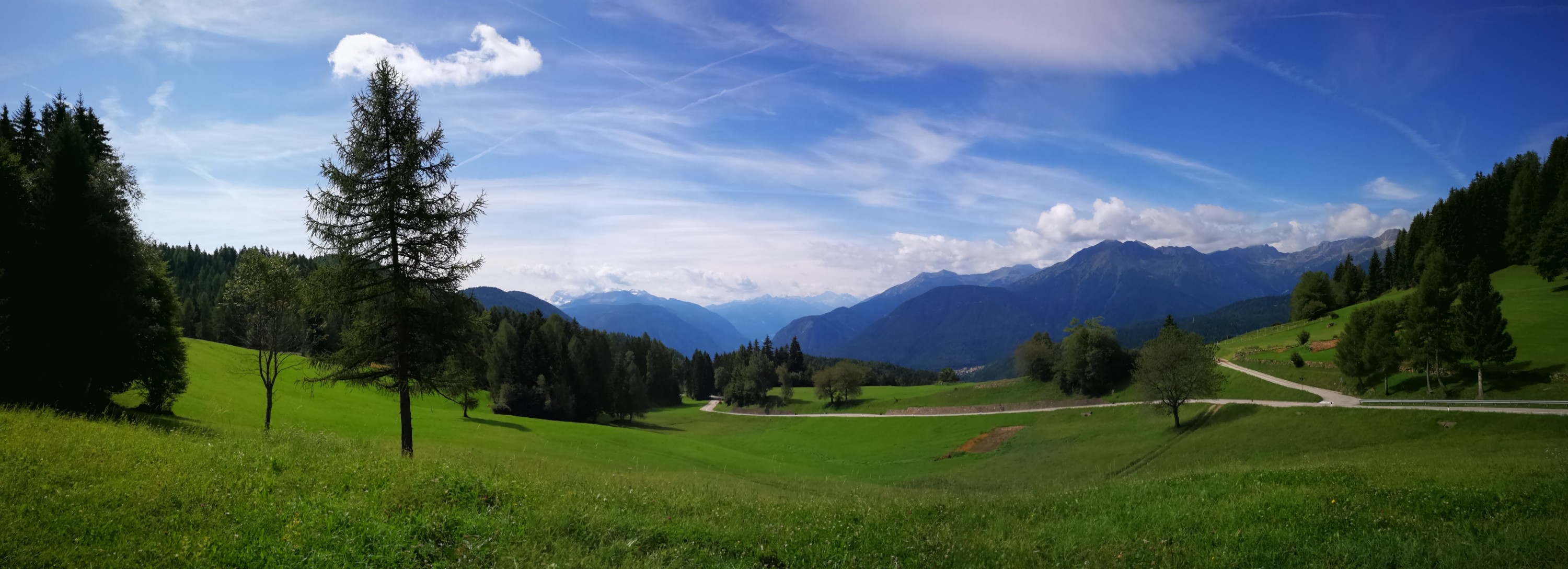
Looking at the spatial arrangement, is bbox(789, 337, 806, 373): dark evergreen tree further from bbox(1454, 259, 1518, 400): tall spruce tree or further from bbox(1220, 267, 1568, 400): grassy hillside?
bbox(1454, 259, 1518, 400): tall spruce tree

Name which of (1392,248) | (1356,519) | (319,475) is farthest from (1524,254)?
(319,475)

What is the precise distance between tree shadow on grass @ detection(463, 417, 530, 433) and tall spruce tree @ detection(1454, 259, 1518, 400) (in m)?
57.9

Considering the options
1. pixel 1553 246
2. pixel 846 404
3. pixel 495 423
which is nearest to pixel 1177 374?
pixel 1553 246

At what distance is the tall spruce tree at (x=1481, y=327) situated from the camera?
3466 centimetres

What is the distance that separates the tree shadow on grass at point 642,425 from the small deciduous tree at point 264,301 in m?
51.2

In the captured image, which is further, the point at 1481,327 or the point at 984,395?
the point at 984,395

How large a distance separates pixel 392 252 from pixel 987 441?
50.1m

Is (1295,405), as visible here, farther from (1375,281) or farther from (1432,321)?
(1375,281)

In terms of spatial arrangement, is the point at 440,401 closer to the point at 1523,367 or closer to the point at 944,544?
the point at 944,544

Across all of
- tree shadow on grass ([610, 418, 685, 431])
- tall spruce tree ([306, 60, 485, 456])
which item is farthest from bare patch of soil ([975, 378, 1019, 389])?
tall spruce tree ([306, 60, 485, 456])

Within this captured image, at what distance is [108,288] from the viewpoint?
20.6m

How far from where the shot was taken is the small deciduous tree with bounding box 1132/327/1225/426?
1769 inches

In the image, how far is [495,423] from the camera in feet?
154

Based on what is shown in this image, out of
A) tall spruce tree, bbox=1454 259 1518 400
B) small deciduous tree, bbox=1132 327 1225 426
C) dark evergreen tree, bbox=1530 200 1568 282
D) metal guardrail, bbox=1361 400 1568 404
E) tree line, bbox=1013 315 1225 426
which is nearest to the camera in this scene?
metal guardrail, bbox=1361 400 1568 404
